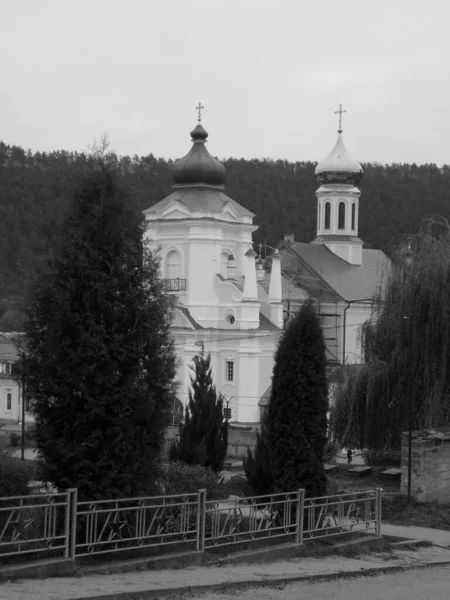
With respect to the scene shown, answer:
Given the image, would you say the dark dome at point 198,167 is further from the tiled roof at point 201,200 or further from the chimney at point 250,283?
the chimney at point 250,283

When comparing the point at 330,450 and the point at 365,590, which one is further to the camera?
the point at 330,450

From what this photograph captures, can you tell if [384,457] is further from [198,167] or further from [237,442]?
[198,167]

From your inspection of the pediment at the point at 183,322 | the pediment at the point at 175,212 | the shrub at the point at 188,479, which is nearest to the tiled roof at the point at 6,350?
the pediment at the point at 183,322

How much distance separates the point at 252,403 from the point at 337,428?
67.9ft

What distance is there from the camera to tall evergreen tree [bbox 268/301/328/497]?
14.2 metres

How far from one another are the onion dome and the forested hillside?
1466 cm

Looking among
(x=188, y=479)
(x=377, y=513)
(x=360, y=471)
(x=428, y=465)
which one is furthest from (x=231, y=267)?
(x=377, y=513)

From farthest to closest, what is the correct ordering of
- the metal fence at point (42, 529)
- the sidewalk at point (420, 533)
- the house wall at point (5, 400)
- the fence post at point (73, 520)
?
the house wall at point (5, 400) < the sidewalk at point (420, 533) < the fence post at point (73, 520) < the metal fence at point (42, 529)

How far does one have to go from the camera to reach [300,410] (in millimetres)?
14297

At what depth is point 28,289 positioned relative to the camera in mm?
11773

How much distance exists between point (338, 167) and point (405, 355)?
3953 centimetres

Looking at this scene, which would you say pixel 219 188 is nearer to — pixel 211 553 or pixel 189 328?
pixel 189 328

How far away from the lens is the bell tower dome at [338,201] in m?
61.0

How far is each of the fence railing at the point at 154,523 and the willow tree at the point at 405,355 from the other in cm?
816
